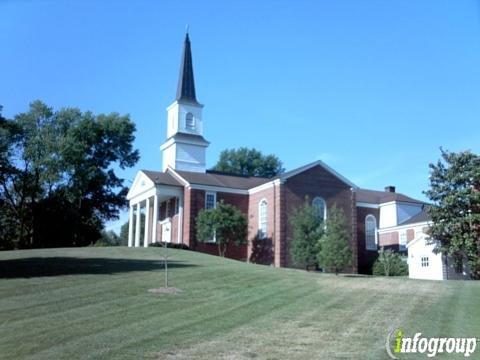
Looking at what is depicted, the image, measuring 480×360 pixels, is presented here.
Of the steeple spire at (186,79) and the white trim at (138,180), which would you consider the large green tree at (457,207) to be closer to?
the white trim at (138,180)

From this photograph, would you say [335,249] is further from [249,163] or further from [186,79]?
[249,163]

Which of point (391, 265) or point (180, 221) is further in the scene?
point (180, 221)

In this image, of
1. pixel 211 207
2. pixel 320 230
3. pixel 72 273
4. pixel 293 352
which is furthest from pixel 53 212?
pixel 293 352

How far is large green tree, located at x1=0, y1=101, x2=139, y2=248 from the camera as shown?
5422 centimetres

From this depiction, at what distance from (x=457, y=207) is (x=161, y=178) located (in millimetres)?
Answer: 22685

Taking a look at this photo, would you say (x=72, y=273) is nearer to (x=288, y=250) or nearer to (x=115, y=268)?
(x=115, y=268)

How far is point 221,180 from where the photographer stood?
47.2m

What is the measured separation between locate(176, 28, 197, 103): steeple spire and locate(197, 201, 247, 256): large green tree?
16.6 m

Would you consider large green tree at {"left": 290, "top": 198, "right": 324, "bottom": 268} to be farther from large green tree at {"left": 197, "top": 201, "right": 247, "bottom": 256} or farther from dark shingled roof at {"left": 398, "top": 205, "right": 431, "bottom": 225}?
dark shingled roof at {"left": 398, "top": 205, "right": 431, "bottom": 225}

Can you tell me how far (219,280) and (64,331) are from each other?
9266 mm

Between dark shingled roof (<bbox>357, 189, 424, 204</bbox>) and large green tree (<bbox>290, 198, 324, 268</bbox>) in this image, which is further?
dark shingled roof (<bbox>357, 189, 424, 204</bbox>)

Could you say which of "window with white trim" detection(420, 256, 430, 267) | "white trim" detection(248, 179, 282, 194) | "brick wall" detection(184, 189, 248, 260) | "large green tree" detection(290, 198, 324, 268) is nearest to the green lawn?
"large green tree" detection(290, 198, 324, 268)

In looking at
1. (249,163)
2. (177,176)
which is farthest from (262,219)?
(249,163)

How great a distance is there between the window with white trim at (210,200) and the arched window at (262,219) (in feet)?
11.7
